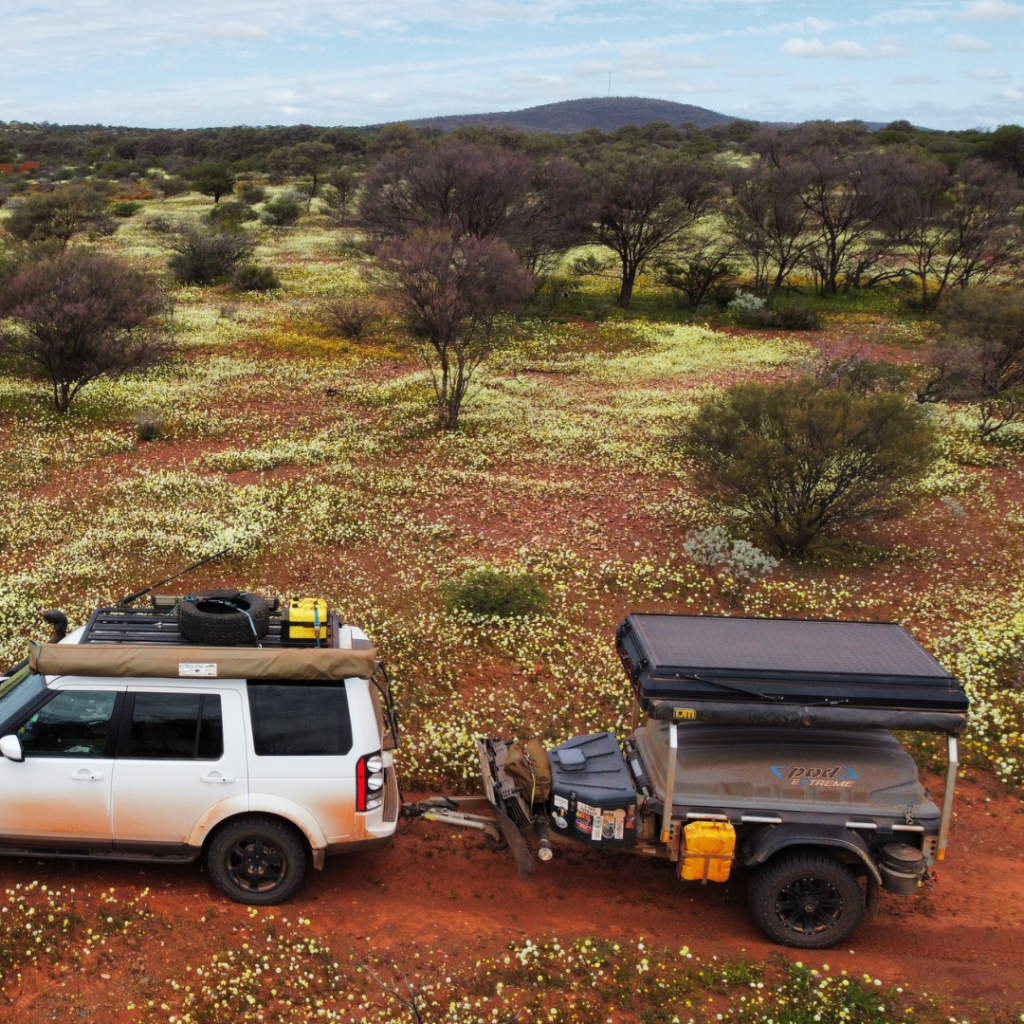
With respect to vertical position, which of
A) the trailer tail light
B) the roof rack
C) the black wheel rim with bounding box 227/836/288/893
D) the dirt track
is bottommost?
the dirt track

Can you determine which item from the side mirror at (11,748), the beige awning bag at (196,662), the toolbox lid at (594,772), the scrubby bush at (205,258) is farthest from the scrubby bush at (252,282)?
the toolbox lid at (594,772)

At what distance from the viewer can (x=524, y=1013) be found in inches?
247

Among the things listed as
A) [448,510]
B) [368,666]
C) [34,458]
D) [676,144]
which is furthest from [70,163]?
[368,666]

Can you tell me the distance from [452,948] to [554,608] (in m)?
6.97

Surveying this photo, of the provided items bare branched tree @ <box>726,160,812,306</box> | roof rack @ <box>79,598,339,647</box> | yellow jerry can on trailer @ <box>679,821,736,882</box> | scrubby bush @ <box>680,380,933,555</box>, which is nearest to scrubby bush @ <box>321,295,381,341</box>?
bare branched tree @ <box>726,160,812,306</box>

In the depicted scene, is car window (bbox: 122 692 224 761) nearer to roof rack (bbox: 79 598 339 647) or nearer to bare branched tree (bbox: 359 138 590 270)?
roof rack (bbox: 79 598 339 647)

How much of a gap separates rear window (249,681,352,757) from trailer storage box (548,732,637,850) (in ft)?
5.66

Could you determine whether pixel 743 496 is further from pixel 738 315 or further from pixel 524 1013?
pixel 738 315

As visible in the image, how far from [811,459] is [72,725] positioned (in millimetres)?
11847

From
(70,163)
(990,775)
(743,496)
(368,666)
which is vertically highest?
(70,163)

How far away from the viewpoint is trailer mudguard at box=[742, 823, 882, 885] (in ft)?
22.5

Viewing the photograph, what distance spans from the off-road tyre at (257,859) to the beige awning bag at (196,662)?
1156mm

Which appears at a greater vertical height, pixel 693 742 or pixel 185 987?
pixel 693 742

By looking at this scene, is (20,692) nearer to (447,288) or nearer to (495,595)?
(495,595)
